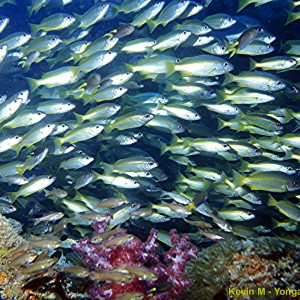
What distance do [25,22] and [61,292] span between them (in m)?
12.5

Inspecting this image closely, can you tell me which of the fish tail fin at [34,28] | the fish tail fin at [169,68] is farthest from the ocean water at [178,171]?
the fish tail fin at [34,28]

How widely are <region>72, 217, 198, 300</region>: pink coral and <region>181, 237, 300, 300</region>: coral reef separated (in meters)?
0.41

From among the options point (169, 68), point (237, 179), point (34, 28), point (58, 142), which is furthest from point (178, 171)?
point (34, 28)

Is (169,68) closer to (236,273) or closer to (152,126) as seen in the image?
(152,126)

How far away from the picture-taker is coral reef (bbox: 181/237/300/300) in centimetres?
309

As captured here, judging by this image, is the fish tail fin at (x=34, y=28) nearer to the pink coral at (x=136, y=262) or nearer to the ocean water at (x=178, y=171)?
the ocean water at (x=178, y=171)

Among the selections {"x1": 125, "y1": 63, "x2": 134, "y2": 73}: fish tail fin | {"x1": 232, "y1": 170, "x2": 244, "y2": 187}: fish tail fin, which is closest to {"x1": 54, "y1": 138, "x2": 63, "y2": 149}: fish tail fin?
{"x1": 125, "y1": 63, "x2": 134, "y2": 73}: fish tail fin

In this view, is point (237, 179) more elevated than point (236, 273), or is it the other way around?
point (236, 273)

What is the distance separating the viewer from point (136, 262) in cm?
425

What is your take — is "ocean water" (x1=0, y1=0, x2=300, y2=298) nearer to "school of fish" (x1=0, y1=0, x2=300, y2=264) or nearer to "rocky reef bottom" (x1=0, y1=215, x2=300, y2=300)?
"school of fish" (x1=0, y1=0, x2=300, y2=264)

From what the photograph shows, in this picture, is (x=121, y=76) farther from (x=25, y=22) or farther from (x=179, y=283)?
(x=25, y=22)

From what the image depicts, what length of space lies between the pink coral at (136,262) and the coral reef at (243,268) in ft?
1.33

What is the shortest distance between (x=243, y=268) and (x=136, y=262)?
1.59 meters

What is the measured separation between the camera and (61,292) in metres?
3.66
